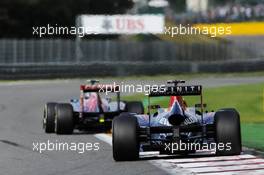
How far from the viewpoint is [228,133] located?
1279 centimetres

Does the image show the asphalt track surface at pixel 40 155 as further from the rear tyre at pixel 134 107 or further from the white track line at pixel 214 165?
the rear tyre at pixel 134 107

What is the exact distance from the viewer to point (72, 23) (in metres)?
60.5

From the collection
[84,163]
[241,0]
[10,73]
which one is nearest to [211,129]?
[84,163]

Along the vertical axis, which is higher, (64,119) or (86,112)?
(86,112)

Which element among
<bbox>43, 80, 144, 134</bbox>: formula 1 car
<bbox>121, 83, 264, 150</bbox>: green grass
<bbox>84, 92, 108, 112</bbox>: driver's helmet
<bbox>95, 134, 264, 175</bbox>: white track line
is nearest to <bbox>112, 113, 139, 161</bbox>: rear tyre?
<bbox>95, 134, 264, 175</bbox>: white track line

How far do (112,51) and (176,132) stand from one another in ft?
123

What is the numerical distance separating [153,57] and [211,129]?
39156 millimetres

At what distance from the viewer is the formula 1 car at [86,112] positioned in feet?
59.1

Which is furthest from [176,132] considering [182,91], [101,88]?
[101,88]

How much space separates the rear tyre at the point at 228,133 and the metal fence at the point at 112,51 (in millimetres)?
33264

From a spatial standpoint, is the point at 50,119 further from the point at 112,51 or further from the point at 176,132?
the point at 112,51

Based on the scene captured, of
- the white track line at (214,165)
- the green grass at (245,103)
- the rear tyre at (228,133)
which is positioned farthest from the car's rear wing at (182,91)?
the green grass at (245,103)

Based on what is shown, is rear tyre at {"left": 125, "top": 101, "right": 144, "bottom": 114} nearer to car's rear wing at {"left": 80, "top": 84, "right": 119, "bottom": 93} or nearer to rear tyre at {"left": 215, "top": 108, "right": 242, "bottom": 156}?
car's rear wing at {"left": 80, "top": 84, "right": 119, "bottom": 93}

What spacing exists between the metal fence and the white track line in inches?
1300
